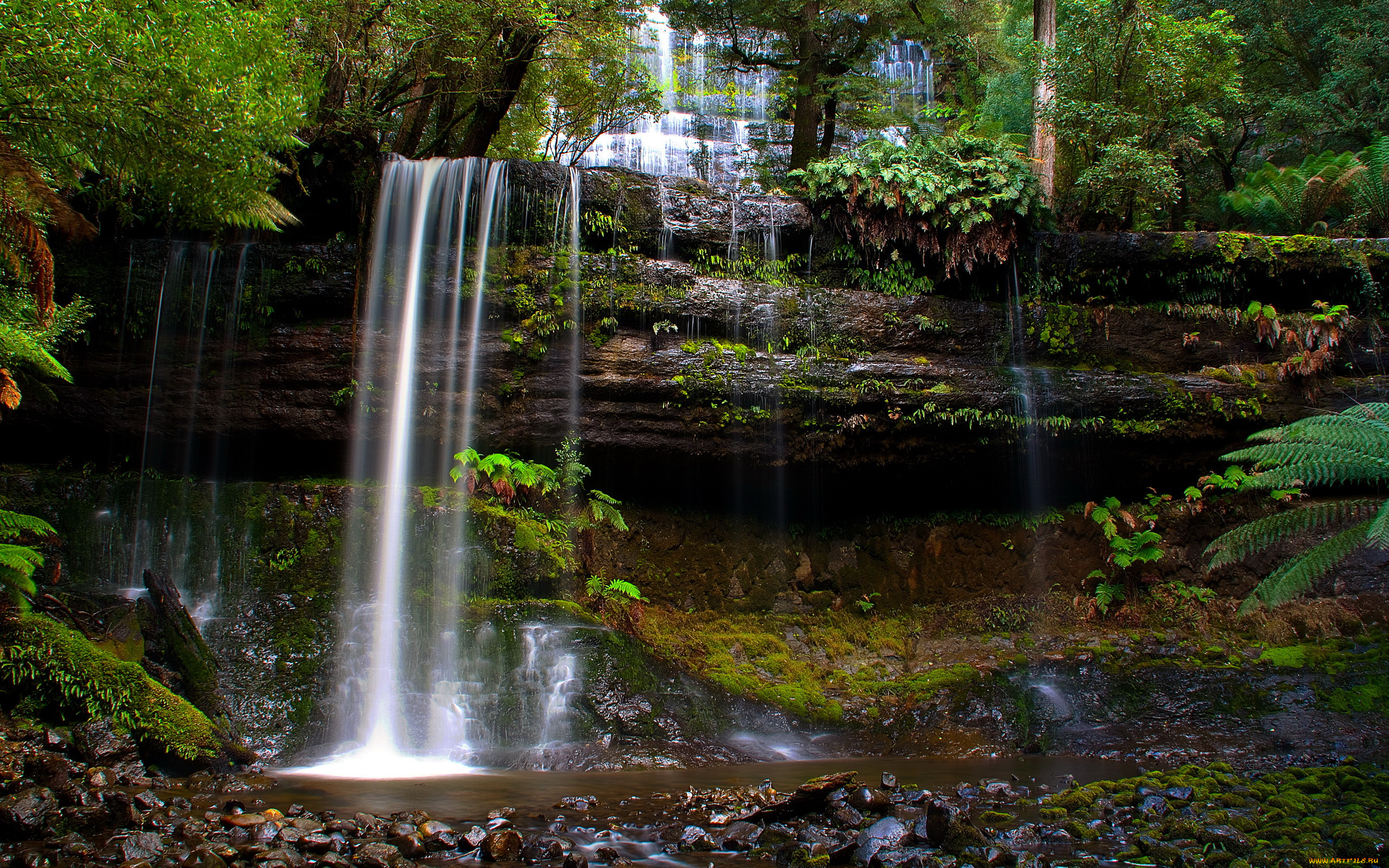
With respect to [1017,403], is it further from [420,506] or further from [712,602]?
[420,506]

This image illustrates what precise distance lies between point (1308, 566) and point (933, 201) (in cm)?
688

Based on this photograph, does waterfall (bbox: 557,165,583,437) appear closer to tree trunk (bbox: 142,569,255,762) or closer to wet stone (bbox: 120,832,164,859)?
tree trunk (bbox: 142,569,255,762)

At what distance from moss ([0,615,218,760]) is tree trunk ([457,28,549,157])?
8.67m

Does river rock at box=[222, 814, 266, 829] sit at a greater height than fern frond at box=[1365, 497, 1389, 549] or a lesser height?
lesser

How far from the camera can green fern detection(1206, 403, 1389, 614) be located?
4.71m

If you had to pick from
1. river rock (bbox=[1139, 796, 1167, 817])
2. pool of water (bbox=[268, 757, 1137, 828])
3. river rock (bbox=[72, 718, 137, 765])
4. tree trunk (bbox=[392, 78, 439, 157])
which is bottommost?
pool of water (bbox=[268, 757, 1137, 828])

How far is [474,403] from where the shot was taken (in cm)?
955

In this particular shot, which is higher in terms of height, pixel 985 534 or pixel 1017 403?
pixel 1017 403

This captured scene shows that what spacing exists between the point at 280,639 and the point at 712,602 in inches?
209

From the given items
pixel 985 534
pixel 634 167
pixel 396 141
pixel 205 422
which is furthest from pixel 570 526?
pixel 634 167

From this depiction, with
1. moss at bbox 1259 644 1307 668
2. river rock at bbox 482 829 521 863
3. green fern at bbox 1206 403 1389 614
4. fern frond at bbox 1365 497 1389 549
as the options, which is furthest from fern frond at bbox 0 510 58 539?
moss at bbox 1259 644 1307 668

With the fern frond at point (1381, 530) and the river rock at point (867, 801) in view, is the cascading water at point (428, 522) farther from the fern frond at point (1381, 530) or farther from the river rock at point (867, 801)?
the fern frond at point (1381, 530)

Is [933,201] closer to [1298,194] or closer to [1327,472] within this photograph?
[1298,194]

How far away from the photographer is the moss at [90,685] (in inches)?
188
